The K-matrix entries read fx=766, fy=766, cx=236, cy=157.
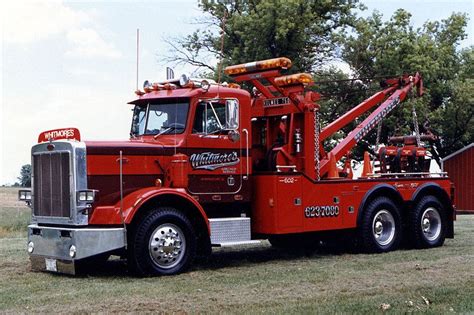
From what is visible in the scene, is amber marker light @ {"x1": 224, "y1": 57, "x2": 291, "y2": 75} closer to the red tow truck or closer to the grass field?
the red tow truck

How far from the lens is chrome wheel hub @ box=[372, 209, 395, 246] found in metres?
14.3

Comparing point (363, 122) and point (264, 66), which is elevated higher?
point (264, 66)

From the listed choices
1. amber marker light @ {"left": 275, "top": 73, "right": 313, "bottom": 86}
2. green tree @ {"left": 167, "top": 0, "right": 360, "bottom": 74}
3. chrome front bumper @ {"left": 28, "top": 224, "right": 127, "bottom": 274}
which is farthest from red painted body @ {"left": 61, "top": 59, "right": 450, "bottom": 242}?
green tree @ {"left": 167, "top": 0, "right": 360, "bottom": 74}

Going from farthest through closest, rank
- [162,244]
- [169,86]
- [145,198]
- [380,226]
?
[380,226] < [169,86] < [162,244] < [145,198]

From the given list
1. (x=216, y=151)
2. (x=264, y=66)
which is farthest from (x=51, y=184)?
(x=264, y=66)

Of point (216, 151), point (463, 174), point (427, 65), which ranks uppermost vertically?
point (427, 65)

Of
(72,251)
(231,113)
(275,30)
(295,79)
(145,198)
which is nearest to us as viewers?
(72,251)

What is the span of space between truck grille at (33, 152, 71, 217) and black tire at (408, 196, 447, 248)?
708 centimetres

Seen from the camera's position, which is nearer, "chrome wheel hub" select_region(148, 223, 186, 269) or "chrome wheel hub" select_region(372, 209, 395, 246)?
"chrome wheel hub" select_region(148, 223, 186, 269)

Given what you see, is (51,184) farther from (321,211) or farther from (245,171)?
(321,211)

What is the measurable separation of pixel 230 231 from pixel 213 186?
758 mm

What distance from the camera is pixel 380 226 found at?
14.4 meters

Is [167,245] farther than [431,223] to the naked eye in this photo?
No

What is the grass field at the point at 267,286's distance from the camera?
8.32m
